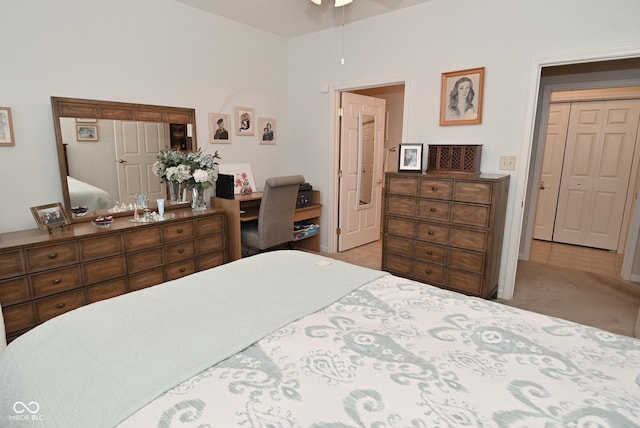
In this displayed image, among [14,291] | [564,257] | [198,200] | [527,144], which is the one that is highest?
[527,144]

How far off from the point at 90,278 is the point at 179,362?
2028 mm

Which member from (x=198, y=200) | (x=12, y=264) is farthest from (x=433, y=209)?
(x=12, y=264)

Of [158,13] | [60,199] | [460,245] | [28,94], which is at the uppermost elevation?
[158,13]

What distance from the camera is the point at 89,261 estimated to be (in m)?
2.52

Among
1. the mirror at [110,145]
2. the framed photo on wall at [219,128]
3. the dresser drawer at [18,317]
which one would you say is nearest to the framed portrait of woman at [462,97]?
the framed photo on wall at [219,128]

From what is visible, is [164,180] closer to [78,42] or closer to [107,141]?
[107,141]

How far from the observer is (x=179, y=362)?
3.17 ft

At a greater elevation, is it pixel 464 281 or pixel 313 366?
pixel 313 366

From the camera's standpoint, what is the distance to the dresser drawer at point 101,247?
2496 mm

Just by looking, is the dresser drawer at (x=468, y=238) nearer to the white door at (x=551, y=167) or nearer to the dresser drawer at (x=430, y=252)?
the dresser drawer at (x=430, y=252)

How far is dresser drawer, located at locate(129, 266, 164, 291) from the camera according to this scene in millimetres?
2803

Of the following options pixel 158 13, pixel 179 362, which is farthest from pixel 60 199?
pixel 179 362

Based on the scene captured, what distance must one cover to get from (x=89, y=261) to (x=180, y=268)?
742 millimetres

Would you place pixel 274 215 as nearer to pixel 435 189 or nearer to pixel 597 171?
pixel 435 189
